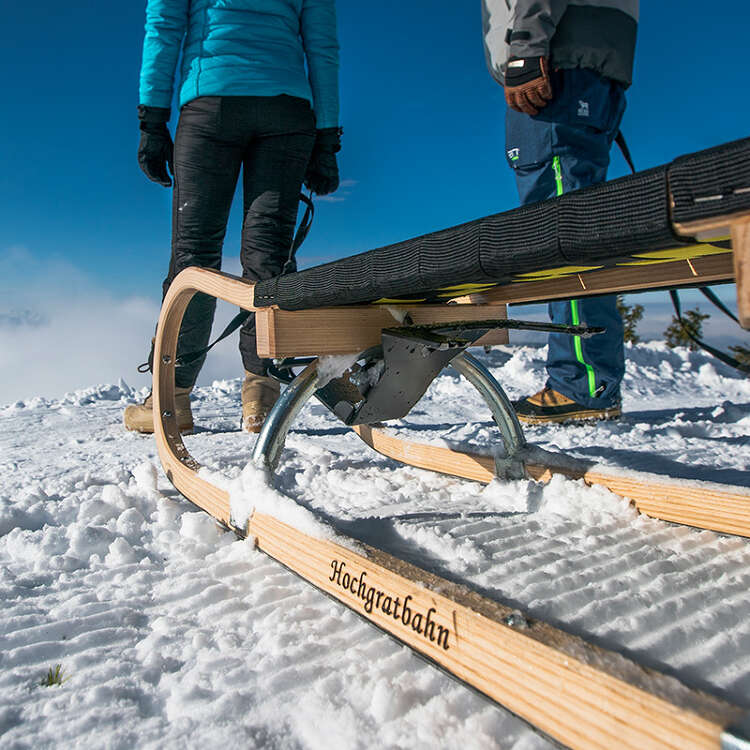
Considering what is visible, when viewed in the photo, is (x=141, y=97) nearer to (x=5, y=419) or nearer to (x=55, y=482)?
→ (x=55, y=482)

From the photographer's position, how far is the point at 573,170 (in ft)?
9.83

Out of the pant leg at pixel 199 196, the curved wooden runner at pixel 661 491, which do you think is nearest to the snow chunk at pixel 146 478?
the curved wooden runner at pixel 661 491

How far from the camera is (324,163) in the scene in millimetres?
3156

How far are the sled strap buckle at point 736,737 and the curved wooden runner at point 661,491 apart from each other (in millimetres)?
815

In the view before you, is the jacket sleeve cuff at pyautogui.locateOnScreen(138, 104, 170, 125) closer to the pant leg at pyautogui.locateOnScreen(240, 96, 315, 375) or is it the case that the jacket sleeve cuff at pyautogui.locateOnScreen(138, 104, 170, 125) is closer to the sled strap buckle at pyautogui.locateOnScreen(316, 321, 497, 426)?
the pant leg at pyautogui.locateOnScreen(240, 96, 315, 375)

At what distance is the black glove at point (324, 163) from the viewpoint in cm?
310

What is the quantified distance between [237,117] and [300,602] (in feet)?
7.54

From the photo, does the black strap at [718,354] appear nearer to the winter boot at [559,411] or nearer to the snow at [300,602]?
the snow at [300,602]

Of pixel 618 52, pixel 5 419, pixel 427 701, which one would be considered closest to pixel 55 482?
pixel 427 701

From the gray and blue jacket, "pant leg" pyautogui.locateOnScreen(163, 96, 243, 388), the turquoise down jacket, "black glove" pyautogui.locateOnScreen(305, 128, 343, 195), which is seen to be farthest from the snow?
the gray and blue jacket

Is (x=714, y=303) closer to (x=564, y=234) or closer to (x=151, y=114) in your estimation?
(x=564, y=234)

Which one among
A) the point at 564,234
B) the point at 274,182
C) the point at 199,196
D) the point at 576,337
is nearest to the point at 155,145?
the point at 199,196

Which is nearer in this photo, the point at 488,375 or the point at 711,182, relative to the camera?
the point at 711,182

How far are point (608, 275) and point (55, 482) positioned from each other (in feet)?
6.24
